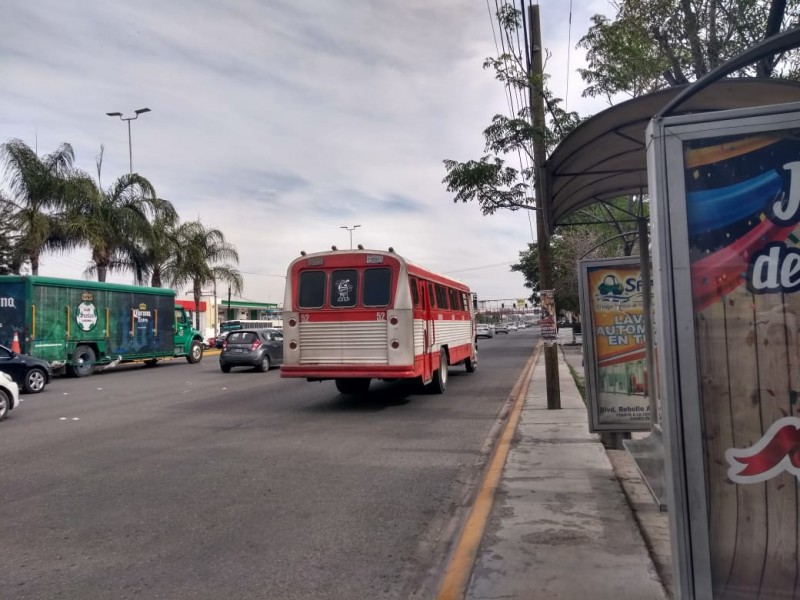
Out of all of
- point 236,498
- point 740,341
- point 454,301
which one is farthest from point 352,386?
point 740,341

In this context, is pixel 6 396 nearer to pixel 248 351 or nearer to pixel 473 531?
pixel 473 531

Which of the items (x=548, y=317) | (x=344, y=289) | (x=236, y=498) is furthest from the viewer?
(x=344, y=289)

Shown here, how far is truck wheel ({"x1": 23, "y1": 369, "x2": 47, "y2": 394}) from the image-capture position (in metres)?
15.7

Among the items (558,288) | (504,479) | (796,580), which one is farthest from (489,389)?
(558,288)

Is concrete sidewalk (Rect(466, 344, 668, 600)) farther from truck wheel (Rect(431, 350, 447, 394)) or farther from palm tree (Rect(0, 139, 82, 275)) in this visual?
palm tree (Rect(0, 139, 82, 275))

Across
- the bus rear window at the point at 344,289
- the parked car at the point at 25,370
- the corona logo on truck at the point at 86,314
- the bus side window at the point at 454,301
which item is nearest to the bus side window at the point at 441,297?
the bus side window at the point at 454,301

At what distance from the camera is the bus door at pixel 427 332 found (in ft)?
41.3

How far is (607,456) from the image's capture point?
7.56 metres

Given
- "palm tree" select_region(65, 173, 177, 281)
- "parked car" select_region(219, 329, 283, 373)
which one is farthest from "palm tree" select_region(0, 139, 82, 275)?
"parked car" select_region(219, 329, 283, 373)

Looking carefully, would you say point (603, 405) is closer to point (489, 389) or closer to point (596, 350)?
point (596, 350)

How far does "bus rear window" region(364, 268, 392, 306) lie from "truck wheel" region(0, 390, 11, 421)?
6357 mm

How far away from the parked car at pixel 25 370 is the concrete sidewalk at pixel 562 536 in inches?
505

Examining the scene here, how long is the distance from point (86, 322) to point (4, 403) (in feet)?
34.1

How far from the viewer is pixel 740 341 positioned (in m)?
2.83
